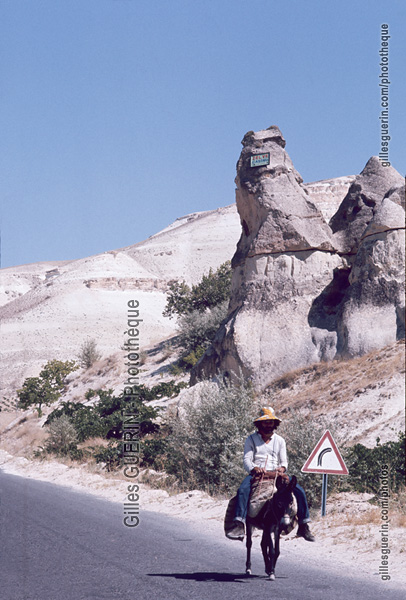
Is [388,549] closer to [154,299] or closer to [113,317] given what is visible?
[113,317]

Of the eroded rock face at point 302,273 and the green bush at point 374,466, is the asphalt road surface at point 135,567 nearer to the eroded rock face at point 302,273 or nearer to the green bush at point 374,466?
the green bush at point 374,466

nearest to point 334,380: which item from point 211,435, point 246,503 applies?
point 211,435

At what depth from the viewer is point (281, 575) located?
768 centimetres

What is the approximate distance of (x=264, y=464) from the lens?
732cm

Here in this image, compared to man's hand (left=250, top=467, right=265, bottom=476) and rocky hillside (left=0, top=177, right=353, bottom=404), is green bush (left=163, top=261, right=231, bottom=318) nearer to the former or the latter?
rocky hillside (left=0, top=177, right=353, bottom=404)

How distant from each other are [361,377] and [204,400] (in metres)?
6.05

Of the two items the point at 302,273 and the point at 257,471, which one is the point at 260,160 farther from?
the point at 257,471

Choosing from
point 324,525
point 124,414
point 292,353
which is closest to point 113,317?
point 124,414

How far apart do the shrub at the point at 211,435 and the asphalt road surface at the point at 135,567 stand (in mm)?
4023

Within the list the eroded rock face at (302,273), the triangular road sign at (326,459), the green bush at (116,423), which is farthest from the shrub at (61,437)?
the triangular road sign at (326,459)

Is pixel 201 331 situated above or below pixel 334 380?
above

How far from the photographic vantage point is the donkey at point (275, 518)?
698cm

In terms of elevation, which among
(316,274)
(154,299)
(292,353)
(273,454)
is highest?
(154,299)

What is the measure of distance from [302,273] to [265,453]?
1923 cm
